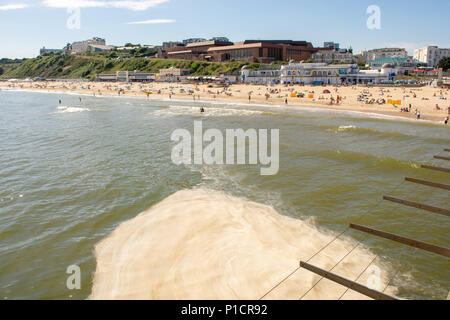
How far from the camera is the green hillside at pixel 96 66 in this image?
126812 millimetres

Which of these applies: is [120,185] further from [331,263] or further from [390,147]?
[390,147]

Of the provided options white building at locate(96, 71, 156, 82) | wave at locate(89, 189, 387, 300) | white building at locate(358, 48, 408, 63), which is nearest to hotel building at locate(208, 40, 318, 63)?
white building at locate(96, 71, 156, 82)

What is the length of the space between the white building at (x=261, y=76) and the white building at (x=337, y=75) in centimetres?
A: 727

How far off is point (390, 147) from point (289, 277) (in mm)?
21335

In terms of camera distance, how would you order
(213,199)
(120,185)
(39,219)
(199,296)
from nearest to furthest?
(199,296), (39,219), (213,199), (120,185)

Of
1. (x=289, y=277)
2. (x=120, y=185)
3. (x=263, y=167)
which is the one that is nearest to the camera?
(x=289, y=277)

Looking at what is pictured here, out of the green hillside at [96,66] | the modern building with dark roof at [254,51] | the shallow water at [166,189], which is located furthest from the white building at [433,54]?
the shallow water at [166,189]

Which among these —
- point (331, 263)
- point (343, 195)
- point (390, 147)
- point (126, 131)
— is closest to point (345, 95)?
point (390, 147)

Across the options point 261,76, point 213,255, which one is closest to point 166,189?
point 213,255

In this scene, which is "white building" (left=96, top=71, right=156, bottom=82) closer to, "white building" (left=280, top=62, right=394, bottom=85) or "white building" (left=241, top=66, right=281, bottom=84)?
"white building" (left=241, top=66, right=281, bottom=84)

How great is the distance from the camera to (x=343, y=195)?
15.7 meters

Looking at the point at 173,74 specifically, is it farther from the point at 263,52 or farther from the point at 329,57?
the point at 329,57

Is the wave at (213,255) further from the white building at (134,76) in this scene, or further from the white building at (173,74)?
the white building at (134,76)

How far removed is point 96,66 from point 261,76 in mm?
107013
